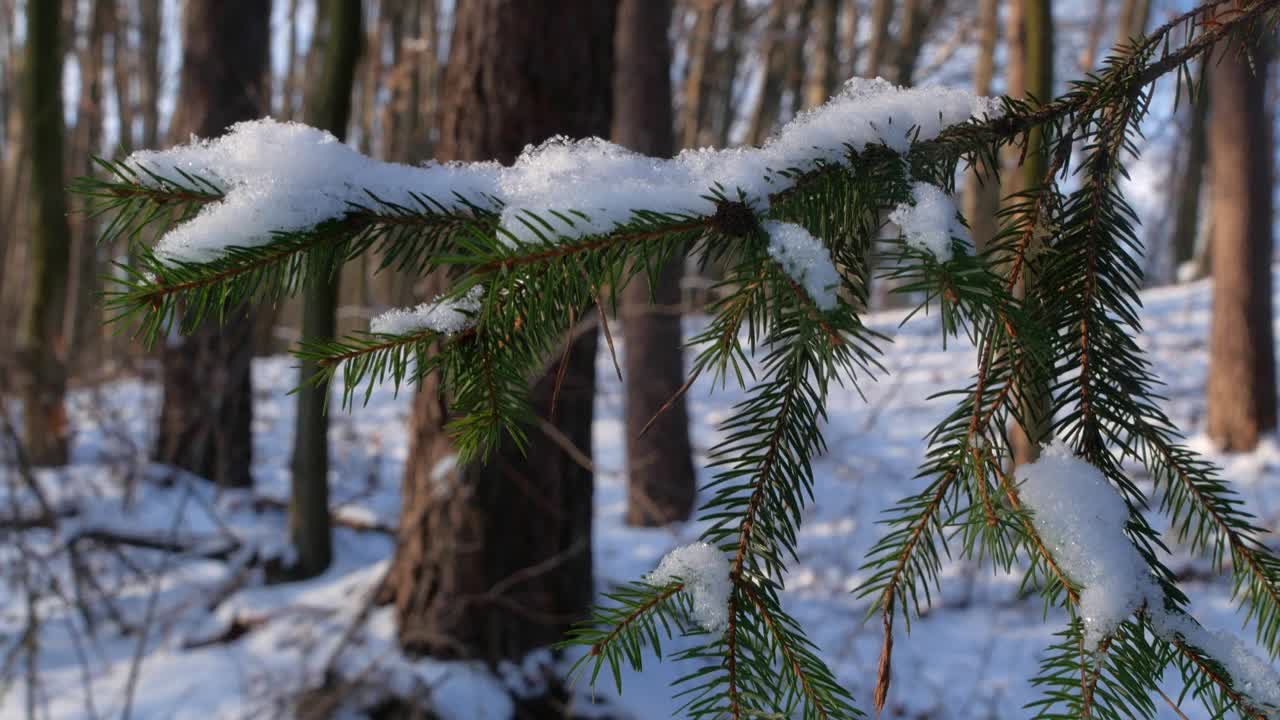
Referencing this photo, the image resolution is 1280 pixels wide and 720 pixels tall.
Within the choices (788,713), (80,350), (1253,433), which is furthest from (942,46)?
(788,713)

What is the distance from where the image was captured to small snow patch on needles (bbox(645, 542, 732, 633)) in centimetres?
63

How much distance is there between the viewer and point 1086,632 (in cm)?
62

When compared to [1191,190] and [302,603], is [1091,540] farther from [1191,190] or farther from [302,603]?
[1191,190]

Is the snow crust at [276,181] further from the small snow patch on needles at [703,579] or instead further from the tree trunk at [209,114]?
the tree trunk at [209,114]

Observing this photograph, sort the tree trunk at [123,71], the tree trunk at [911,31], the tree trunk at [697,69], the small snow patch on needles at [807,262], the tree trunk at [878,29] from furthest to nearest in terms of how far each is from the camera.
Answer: the tree trunk at [123,71] < the tree trunk at [697,69] < the tree trunk at [911,31] < the tree trunk at [878,29] < the small snow patch on needles at [807,262]

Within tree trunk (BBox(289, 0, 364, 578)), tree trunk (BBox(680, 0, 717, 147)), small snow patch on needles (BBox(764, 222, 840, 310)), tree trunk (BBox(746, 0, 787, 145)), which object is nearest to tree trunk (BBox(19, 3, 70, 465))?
tree trunk (BBox(289, 0, 364, 578))

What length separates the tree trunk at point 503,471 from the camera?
272cm

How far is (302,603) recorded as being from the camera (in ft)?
10.5

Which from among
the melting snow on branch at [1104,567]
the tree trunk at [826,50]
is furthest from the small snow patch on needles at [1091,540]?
the tree trunk at [826,50]

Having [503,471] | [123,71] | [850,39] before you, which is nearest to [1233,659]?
[503,471]

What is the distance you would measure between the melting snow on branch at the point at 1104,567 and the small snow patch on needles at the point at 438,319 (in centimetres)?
44

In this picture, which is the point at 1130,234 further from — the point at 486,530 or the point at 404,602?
the point at 404,602

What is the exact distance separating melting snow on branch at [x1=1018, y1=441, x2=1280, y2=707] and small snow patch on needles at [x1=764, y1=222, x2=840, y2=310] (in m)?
0.24

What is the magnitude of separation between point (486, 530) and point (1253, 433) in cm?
577
